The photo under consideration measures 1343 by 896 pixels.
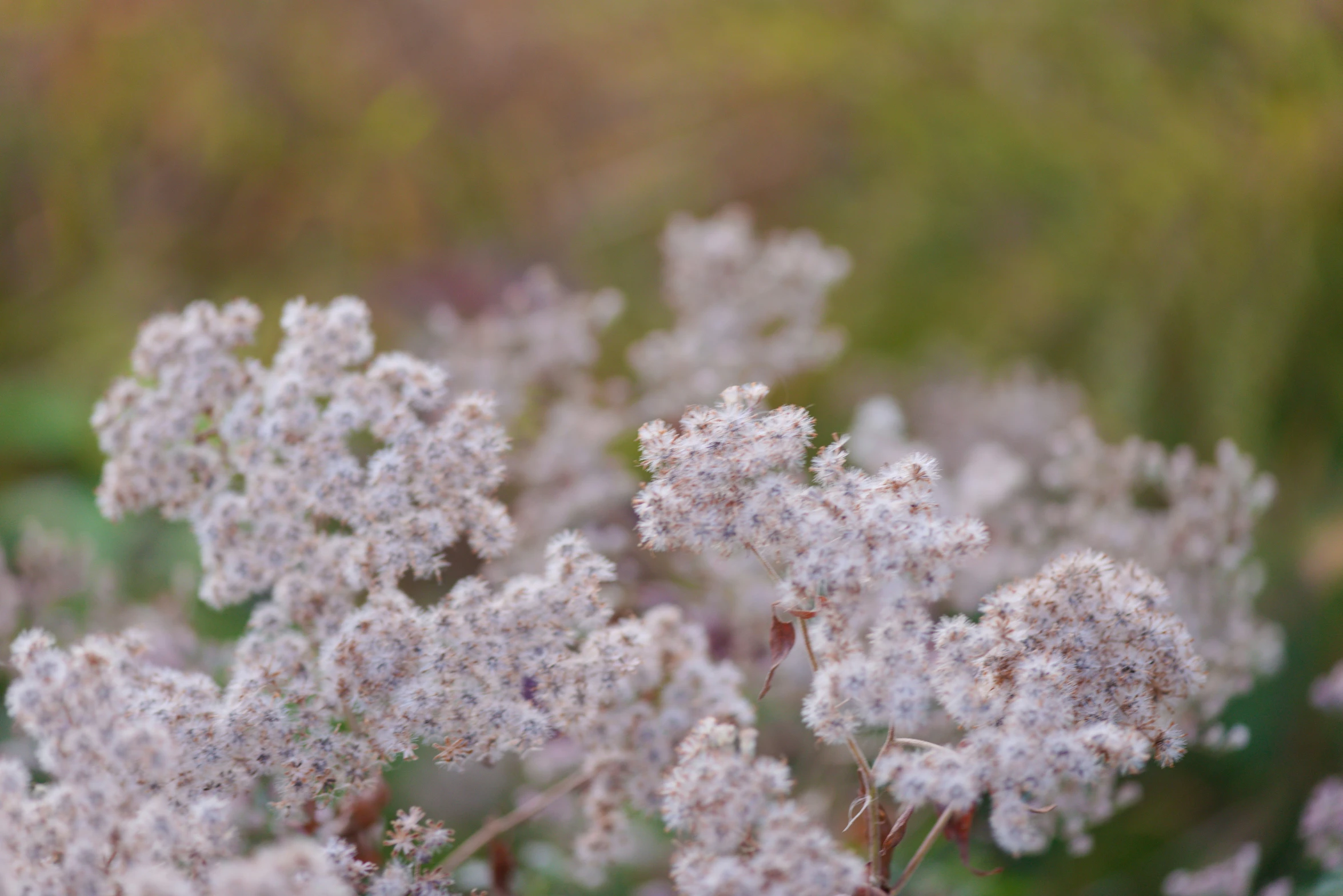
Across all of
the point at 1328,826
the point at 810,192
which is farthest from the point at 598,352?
the point at 810,192

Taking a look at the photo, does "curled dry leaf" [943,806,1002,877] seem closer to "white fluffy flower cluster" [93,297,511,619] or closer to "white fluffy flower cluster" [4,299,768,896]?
"white fluffy flower cluster" [4,299,768,896]

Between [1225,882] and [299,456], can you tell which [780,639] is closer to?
[299,456]

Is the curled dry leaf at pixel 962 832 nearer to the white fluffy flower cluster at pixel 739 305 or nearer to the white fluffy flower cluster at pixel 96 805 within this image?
the white fluffy flower cluster at pixel 96 805

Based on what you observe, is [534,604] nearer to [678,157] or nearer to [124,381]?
[124,381]

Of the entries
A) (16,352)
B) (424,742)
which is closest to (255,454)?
(424,742)

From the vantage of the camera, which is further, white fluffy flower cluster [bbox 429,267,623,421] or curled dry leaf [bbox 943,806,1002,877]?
white fluffy flower cluster [bbox 429,267,623,421]

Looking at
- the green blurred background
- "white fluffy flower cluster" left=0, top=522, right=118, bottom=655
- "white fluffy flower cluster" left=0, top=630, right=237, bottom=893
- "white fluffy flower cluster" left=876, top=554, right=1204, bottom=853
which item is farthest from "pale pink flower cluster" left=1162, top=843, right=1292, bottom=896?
"white fluffy flower cluster" left=0, top=522, right=118, bottom=655
